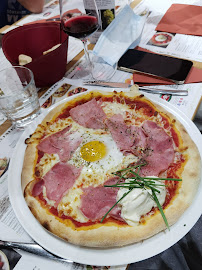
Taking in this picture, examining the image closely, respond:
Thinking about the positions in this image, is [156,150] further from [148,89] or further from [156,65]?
[156,65]

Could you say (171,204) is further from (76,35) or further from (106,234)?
(76,35)

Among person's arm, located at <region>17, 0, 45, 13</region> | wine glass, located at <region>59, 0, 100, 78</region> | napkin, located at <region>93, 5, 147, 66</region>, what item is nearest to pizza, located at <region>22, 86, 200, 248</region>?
wine glass, located at <region>59, 0, 100, 78</region>

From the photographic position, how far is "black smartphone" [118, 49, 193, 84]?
4.83 ft

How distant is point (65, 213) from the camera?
0.99 metres

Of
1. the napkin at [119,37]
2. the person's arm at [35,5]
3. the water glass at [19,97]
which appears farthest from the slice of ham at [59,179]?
the person's arm at [35,5]

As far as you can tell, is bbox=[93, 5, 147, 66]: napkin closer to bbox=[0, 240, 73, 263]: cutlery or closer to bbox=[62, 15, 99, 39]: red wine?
bbox=[62, 15, 99, 39]: red wine

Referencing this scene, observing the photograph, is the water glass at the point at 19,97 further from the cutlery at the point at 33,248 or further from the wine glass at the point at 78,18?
the cutlery at the point at 33,248

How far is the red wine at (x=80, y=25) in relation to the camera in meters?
1.39

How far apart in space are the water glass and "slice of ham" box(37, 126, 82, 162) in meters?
0.25

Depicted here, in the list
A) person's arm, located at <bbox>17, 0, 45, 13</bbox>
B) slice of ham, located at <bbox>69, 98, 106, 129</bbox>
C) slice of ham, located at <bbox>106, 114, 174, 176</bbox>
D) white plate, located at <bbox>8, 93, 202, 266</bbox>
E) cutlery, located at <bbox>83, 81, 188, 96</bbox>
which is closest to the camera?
white plate, located at <bbox>8, 93, 202, 266</bbox>

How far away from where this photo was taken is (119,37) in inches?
70.6

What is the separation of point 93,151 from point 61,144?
0.56 feet

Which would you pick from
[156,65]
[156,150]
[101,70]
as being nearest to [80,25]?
[101,70]

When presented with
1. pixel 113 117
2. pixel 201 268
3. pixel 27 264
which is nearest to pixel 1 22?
pixel 113 117
